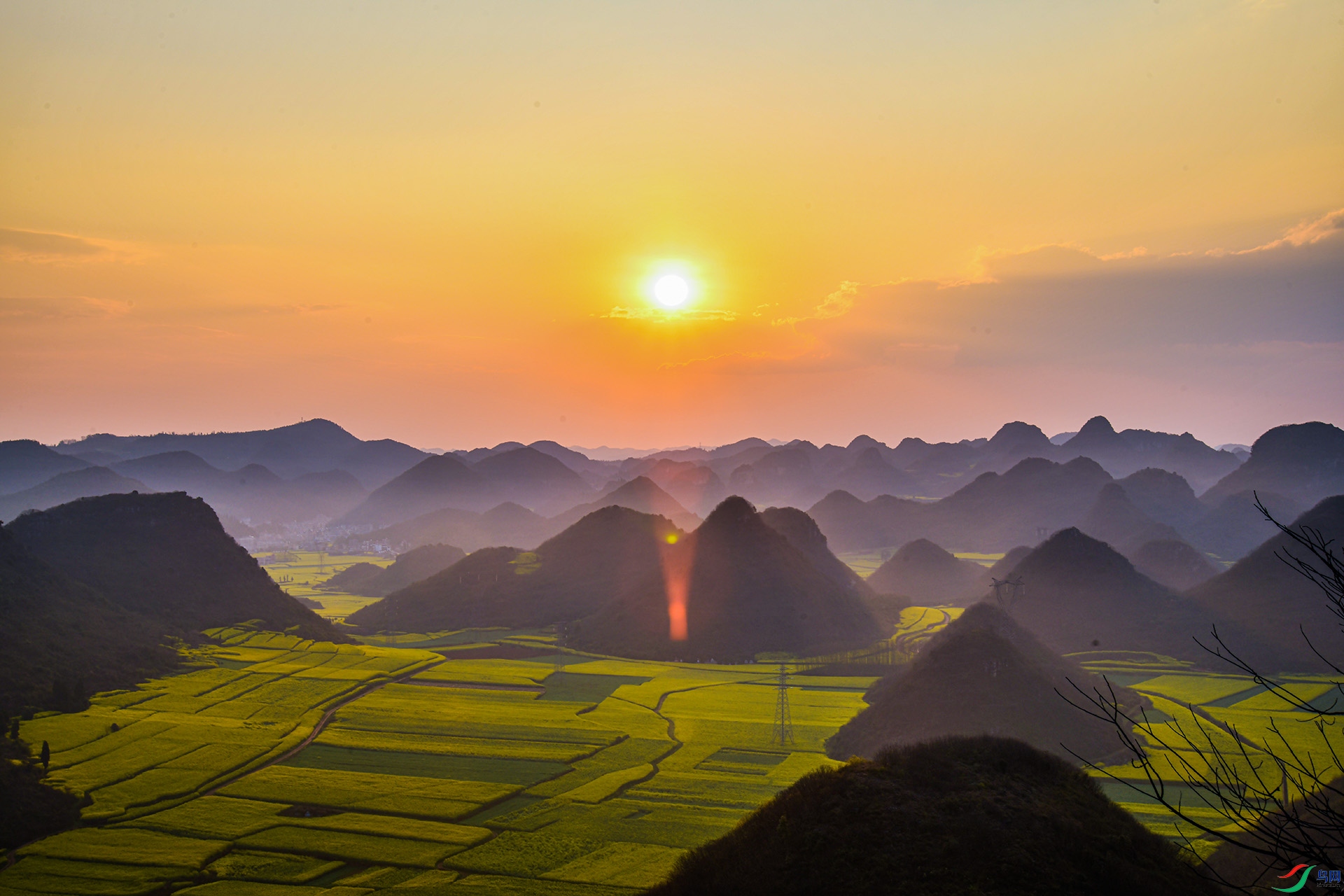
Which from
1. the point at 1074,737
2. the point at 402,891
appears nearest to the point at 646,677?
the point at 1074,737

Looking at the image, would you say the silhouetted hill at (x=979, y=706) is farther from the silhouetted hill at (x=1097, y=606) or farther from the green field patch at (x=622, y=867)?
the silhouetted hill at (x=1097, y=606)

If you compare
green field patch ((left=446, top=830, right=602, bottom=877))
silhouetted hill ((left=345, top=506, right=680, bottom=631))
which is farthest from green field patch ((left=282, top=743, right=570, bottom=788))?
silhouetted hill ((left=345, top=506, right=680, bottom=631))

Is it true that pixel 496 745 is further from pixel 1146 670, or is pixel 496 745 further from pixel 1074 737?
pixel 1146 670

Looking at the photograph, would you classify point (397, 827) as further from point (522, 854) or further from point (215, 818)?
point (215, 818)

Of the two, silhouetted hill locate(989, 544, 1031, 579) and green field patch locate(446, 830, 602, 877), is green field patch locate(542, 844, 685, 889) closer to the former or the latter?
green field patch locate(446, 830, 602, 877)

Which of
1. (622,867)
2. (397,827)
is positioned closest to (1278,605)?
(622,867)

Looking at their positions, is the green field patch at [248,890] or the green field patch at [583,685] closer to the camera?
the green field patch at [248,890]

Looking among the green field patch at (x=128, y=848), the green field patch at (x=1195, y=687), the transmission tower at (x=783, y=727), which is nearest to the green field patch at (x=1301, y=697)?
the green field patch at (x=1195, y=687)
